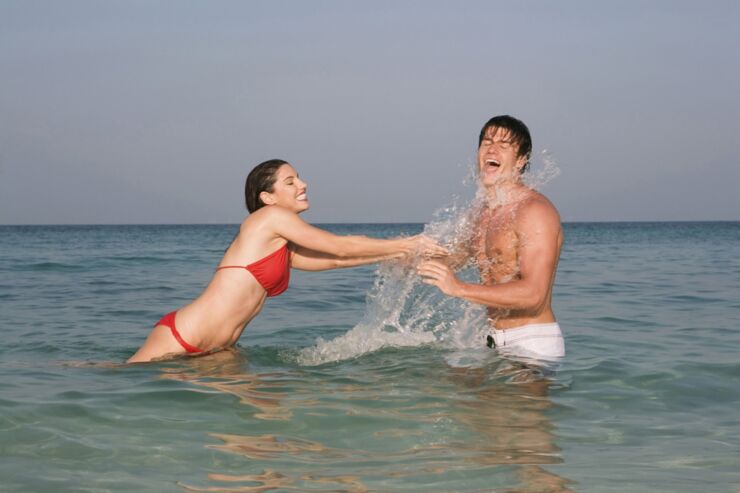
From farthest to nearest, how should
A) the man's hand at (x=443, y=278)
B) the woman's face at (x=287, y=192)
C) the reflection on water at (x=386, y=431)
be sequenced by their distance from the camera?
the woman's face at (x=287, y=192), the man's hand at (x=443, y=278), the reflection on water at (x=386, y=431)

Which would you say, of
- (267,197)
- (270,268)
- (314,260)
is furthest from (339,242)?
(314,260)

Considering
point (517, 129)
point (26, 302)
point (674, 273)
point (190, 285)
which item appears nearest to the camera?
point (517, 129)

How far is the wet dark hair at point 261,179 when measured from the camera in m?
6.20

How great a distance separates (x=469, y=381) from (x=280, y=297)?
742 cm

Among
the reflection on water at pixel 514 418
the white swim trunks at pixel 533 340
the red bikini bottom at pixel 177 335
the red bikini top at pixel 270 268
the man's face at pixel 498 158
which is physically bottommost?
the reflection on water at pixel 514 418

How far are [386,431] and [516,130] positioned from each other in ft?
7.07

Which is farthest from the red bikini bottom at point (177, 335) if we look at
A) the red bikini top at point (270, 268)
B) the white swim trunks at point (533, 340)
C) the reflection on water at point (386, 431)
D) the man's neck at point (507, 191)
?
the man's neck at point (507, 191)

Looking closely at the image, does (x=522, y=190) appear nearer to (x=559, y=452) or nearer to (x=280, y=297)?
(x=559, y=452)

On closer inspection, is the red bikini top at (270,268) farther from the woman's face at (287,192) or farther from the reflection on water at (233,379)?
the reflection on water at (233,379)

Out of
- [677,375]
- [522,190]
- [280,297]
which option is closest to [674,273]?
[280,297]

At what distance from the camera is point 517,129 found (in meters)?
5.54

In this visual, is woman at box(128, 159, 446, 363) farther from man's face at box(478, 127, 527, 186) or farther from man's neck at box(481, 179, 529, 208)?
man's face at box(478, 127, 527, 186)

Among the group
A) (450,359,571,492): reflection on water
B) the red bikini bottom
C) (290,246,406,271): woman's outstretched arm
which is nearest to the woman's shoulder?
(290,246,406,271): woman's outstretched arm

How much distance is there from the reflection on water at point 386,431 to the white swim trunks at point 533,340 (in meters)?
0.10
